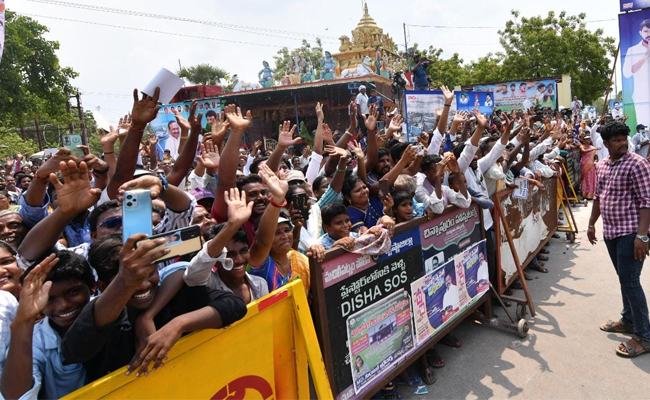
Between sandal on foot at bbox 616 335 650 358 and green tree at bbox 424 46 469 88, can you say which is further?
green tree at bbox 424 46 469 88

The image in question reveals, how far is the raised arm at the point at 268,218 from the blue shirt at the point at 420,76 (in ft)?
42.5

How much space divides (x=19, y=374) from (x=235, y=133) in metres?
1.94

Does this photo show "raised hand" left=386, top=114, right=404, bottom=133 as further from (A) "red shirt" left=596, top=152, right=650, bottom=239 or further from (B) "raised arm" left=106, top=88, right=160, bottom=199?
(B) "raised arm" left=106, top=88, right=160, bottom=199

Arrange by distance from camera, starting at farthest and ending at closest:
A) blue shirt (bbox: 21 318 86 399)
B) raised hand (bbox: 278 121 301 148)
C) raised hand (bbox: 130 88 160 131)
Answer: raised hand (bbox: 278 121 301 148) → raised hand (bbox: 130 88 160 131) → blue shirt (bbox: 21 318 86 399)

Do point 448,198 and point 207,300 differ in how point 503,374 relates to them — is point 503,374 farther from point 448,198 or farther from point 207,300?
point 207,300

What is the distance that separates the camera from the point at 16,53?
689 inches

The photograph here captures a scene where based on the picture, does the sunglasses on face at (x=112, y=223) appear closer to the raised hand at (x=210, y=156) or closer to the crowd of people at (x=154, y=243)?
the crowd of people at (x=154, y=243)

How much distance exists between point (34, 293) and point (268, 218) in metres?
1.16

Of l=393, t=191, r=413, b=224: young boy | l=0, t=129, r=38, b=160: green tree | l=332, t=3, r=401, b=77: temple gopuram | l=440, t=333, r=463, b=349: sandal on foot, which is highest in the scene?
l=332, t=3, r=401, b=77: temple gopuram

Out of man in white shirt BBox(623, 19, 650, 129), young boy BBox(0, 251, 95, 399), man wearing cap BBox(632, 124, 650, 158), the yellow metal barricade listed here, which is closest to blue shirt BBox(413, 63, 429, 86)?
man in white shirt BBox(623, 19, 650, 129)

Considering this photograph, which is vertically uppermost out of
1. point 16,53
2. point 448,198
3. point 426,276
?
point 16,53

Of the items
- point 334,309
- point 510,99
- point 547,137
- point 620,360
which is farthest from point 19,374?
point 510,99

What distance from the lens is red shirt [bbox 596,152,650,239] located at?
3.76 m

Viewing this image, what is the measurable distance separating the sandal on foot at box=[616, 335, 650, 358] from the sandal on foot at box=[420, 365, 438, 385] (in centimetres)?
170
